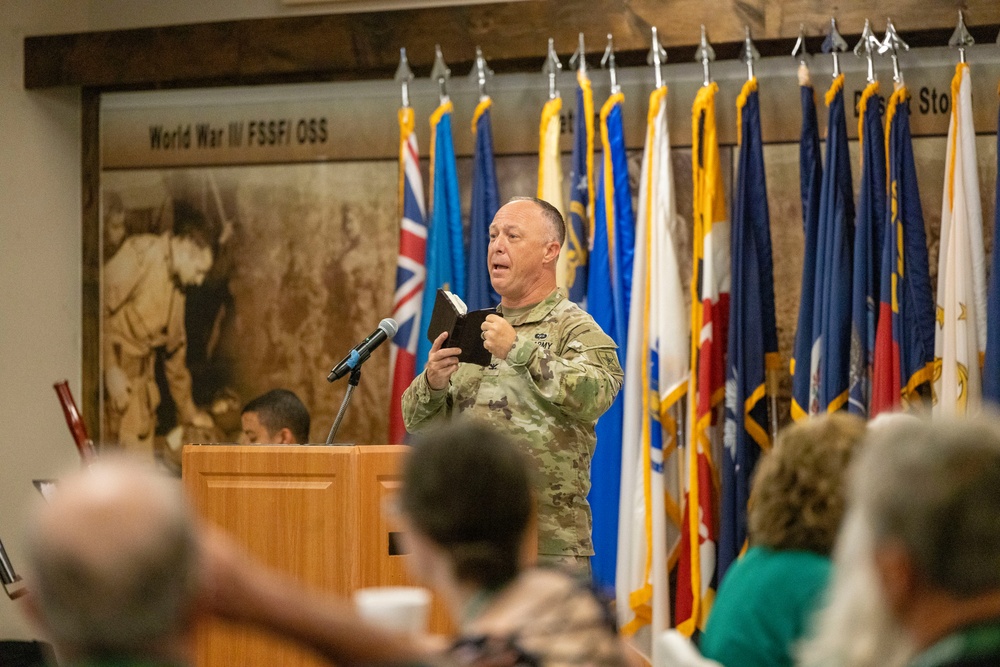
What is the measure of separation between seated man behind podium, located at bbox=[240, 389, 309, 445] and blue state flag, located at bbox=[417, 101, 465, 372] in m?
0.60

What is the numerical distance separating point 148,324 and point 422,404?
102 inches

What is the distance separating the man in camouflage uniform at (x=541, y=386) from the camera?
3.18 meters

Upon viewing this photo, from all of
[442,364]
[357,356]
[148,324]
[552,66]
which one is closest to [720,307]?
[552,66]

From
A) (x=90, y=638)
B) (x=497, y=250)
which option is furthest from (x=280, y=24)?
(x=90, y=638)

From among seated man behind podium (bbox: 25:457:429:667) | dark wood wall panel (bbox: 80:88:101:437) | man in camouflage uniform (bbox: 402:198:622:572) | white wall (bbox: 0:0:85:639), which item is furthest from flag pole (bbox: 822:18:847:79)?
seated man behind podium (bbox: 25:457:429:667)

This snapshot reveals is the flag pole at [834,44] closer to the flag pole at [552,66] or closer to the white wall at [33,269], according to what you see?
the flag pole at [552,66]

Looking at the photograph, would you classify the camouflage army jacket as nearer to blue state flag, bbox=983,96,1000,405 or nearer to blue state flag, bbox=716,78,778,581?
blue state flag, bbox=716,78,778,581

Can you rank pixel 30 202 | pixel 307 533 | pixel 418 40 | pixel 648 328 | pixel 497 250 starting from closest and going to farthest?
pixel 307 533 < pixel 497 250 < pixel 648 328 < pixel 418 40 < pixel 30 202

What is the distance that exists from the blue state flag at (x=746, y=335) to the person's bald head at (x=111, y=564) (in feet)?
11.5

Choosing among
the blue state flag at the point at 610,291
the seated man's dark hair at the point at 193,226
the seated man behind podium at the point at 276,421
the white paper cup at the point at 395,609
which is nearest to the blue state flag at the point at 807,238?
the blue state flag at the point at 610,291

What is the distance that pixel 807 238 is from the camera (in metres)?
4.54

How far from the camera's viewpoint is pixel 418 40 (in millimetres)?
5027

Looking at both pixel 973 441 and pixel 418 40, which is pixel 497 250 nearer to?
pixel 418 40

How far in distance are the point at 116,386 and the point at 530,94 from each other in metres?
2.30
